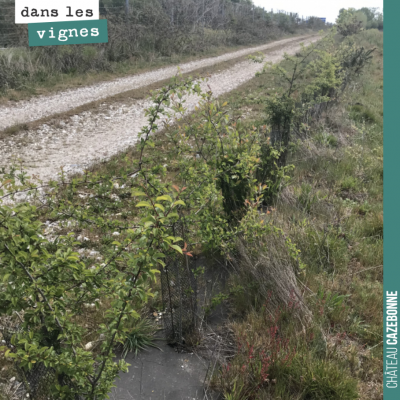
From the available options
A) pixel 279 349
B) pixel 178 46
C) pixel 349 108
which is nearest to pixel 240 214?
pixel 279 349

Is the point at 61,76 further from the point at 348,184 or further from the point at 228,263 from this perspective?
the point at 228,263

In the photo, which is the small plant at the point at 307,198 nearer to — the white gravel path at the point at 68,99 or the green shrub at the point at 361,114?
the green shrub at the point at 361,114

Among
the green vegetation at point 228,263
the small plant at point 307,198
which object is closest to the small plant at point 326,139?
the green vegetation at point 228,263

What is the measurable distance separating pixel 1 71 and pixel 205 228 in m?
9.83

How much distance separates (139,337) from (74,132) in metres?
5.95

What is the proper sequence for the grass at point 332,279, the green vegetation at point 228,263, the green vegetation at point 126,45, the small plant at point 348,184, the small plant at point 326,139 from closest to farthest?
the green vegetation at point 228,263 < the grass at point 332,279 < the small plant at point 348,184 < the small plant at point 326,139 < the green vegetation at point 126,45

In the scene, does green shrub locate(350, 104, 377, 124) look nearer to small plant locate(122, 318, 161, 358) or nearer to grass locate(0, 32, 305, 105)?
small plant locate(122, 318, 161, 358)

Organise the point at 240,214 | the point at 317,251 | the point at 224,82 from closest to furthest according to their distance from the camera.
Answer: the point at 317,251 < the point at 240,214 < the point at 224,82

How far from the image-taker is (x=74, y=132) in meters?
7.58

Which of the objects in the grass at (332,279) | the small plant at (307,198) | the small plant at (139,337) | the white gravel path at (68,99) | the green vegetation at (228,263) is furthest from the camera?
the white gravel path at (68,99)

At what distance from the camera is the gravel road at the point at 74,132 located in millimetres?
6125

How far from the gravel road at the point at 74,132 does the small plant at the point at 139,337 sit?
3201 millimetres

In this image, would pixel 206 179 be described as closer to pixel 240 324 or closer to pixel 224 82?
pixel 240 324

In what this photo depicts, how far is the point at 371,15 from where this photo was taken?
54.6 meters
